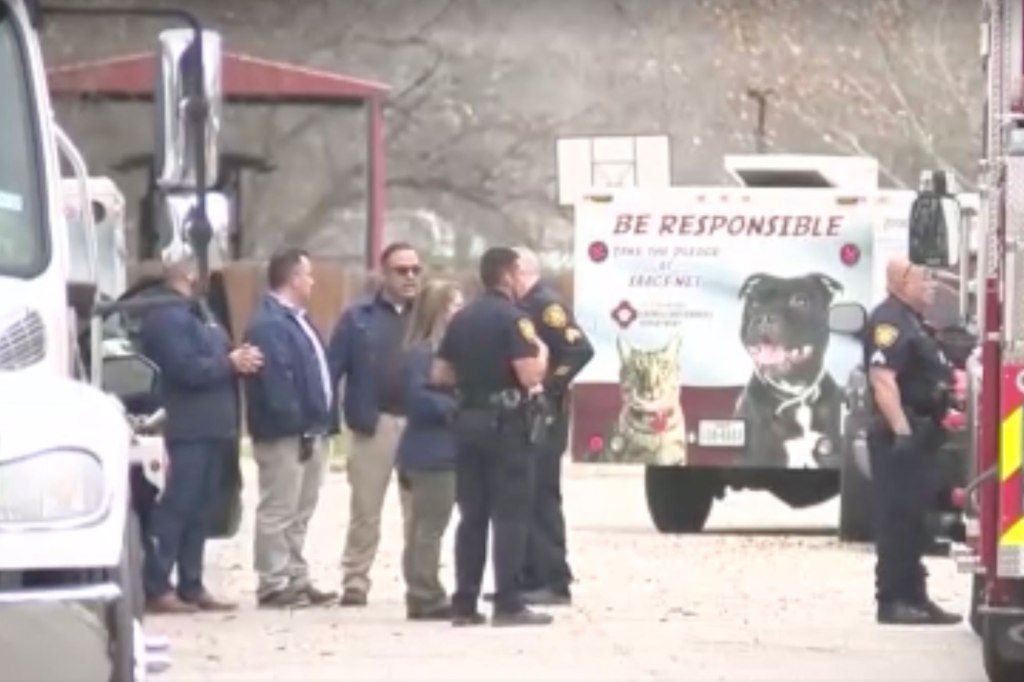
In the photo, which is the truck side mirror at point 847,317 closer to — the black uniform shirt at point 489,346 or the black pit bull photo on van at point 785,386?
the black pit bull photo on van at point 785,386

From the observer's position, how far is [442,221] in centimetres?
4672

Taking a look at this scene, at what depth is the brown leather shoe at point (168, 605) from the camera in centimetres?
A: 1529

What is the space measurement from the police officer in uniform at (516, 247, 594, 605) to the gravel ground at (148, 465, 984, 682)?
0.77 feet

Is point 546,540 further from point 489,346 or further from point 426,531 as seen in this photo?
point 489,346

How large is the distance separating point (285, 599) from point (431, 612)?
0.93 meters

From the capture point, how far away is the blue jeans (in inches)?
596

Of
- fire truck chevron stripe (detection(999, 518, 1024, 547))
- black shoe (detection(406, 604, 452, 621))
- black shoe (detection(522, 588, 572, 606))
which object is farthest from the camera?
black shoe (detection(522, 588, 572, 606))

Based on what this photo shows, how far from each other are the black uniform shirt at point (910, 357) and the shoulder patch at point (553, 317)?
1876 millimetres

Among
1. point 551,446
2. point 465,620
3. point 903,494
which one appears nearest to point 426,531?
point 465,620

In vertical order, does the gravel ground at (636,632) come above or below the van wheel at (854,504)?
below

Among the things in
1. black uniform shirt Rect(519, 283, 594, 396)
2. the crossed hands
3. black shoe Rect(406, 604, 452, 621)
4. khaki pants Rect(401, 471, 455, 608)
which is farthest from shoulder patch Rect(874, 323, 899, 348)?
the crossed hands

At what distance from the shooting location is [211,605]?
15594 mm

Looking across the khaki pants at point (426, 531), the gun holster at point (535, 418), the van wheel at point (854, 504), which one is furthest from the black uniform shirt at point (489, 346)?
the van wheel at point (854, 504)

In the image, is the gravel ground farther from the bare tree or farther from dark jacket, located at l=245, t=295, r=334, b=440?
the bare tree
